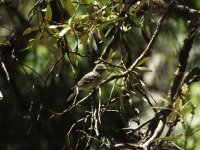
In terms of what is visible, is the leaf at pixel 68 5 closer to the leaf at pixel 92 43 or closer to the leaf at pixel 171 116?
the leaf at pixel 92 43

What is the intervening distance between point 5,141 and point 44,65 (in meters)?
0.26

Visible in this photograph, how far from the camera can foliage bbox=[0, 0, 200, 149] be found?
167 centimetres

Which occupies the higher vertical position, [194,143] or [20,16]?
[20,16]

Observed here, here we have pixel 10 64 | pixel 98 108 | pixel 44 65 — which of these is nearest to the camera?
pixel 98 108

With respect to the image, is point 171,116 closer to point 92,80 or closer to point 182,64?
point 92,80

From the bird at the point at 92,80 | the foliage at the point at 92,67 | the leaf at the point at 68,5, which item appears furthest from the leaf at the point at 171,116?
the leaf at the point at 68,5

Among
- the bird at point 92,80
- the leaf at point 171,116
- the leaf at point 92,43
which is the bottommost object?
the leaf at point 171,116

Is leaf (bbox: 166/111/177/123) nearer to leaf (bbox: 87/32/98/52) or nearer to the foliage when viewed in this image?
the foliage

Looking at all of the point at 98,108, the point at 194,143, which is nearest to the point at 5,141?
the point at 98,108

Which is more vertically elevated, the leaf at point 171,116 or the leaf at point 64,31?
the leaf at point 64,31

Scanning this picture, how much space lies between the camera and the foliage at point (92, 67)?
1.67m

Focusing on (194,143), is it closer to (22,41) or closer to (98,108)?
(98,108)

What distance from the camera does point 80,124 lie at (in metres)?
1.89

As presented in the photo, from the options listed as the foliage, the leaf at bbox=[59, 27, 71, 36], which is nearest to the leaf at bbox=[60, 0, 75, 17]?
the foliage
